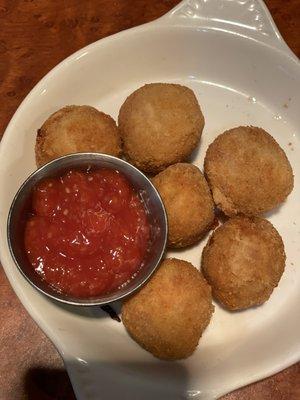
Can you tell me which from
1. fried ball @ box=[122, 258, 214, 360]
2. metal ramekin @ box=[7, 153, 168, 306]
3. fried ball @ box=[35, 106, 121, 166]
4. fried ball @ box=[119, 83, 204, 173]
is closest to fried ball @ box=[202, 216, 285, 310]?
fried ball @ box=[122, 258, 214, 360]

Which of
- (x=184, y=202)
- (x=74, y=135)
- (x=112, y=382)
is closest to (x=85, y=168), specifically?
(x=74, y=135)

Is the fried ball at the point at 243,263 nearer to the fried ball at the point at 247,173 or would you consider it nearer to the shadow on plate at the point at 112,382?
the fried ball at the point at 247,173

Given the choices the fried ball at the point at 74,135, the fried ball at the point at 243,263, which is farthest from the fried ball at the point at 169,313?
the fried ball at the point at 74,135

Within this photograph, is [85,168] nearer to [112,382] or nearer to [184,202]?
[184,202]

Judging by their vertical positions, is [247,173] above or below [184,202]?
above

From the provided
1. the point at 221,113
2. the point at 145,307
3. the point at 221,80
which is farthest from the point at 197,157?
the point at 145,307

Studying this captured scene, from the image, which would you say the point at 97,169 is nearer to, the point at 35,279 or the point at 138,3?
the point at 35,279

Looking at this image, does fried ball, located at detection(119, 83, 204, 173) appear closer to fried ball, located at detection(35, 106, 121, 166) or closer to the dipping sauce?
fried ball, located at detection(35, 106, 121, 166)

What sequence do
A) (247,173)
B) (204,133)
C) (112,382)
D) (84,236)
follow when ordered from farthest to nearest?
1. (204,133)
2. (247,173)
3. (112,382)
4. (84,236)
